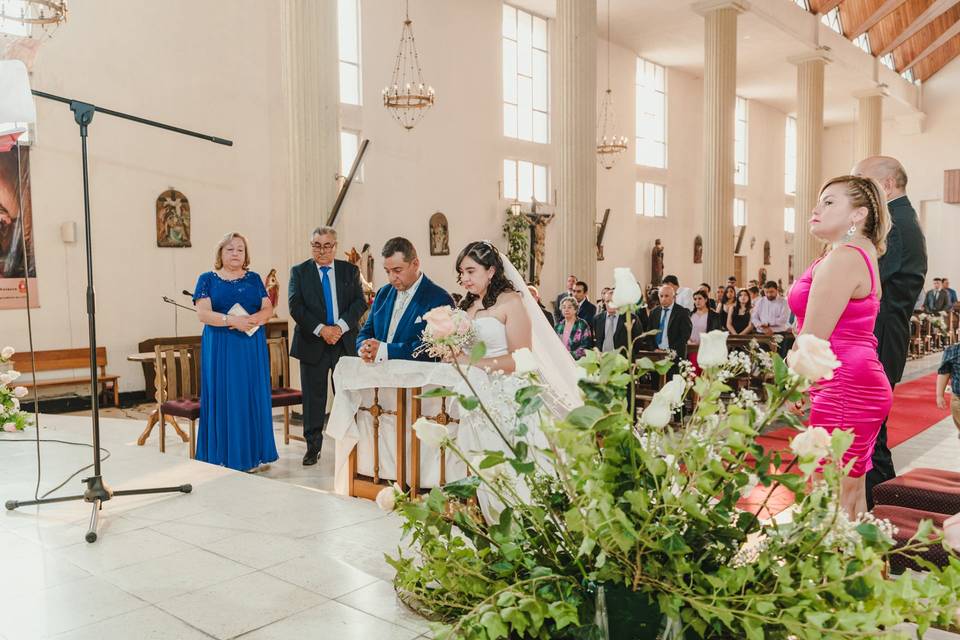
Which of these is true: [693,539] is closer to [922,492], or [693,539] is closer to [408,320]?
[922,492]

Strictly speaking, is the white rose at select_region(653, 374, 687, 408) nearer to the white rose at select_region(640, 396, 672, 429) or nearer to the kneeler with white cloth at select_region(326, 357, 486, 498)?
the white rose at select_region(640, 396, 672, 429)

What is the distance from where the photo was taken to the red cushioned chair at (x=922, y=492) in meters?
3.04

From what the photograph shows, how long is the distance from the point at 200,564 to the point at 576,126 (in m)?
9.48

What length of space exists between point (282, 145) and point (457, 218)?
418cm

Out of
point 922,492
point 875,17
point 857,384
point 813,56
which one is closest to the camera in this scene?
point 857,384

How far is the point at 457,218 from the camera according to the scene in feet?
48.8

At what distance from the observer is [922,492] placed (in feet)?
10.2

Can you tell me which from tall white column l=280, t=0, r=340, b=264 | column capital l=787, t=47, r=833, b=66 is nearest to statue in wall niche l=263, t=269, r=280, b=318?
tall white column l=280, t=0, r=340, b=264

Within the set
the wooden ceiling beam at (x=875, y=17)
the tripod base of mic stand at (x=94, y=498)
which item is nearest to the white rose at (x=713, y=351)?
the tripod base of mic stand at (x=94, y=498)

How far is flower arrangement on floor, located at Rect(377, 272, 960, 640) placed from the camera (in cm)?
98

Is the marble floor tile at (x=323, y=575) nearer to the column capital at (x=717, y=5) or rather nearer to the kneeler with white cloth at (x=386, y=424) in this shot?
the kneeler with white cloth at (x=386, y=424)

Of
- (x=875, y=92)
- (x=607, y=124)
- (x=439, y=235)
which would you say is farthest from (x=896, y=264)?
(x=875, y=92)

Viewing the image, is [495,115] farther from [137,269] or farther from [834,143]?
[834,143]

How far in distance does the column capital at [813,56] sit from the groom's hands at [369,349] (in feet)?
59.1
